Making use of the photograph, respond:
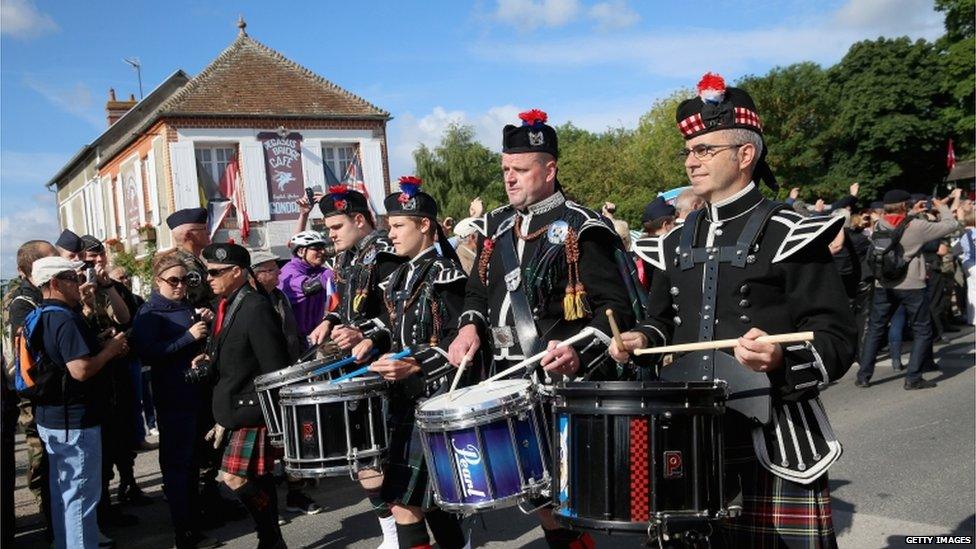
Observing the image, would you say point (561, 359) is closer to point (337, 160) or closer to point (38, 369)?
point (38, 369)

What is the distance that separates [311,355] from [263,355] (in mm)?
312

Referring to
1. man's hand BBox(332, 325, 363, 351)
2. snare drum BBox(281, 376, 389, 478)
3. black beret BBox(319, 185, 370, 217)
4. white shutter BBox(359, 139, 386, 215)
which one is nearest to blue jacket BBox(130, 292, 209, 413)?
black beret BBox(319, 185, 370, 217)

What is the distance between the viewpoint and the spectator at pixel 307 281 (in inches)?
310

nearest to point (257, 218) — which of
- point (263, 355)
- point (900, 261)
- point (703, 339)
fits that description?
point (900, 261)

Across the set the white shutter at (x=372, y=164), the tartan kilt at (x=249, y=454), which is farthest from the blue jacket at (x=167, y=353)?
the white shutter at (x=372, y=164)

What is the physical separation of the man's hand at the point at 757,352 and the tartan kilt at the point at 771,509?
38 centimetres

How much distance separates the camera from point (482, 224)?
13.9ft

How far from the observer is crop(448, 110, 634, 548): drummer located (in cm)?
365

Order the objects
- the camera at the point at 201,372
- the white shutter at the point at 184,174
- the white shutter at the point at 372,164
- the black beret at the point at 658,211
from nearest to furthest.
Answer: the camera at the point at 201,372
the black beret at the point at 658,211
the white shutter at the point at 184,174
the white shutter at the point at 372,164

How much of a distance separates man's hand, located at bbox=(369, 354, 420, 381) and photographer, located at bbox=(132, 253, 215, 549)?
2227mm

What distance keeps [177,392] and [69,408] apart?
76 centimetres

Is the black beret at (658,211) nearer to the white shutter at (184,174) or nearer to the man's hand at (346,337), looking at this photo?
the man's hand at (346,337)

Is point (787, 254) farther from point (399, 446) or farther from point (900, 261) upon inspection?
point (900, 261)

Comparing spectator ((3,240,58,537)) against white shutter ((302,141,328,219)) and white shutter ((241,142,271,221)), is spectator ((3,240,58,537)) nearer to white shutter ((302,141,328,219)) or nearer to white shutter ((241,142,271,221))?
white shutter ((241,142,271,221))
